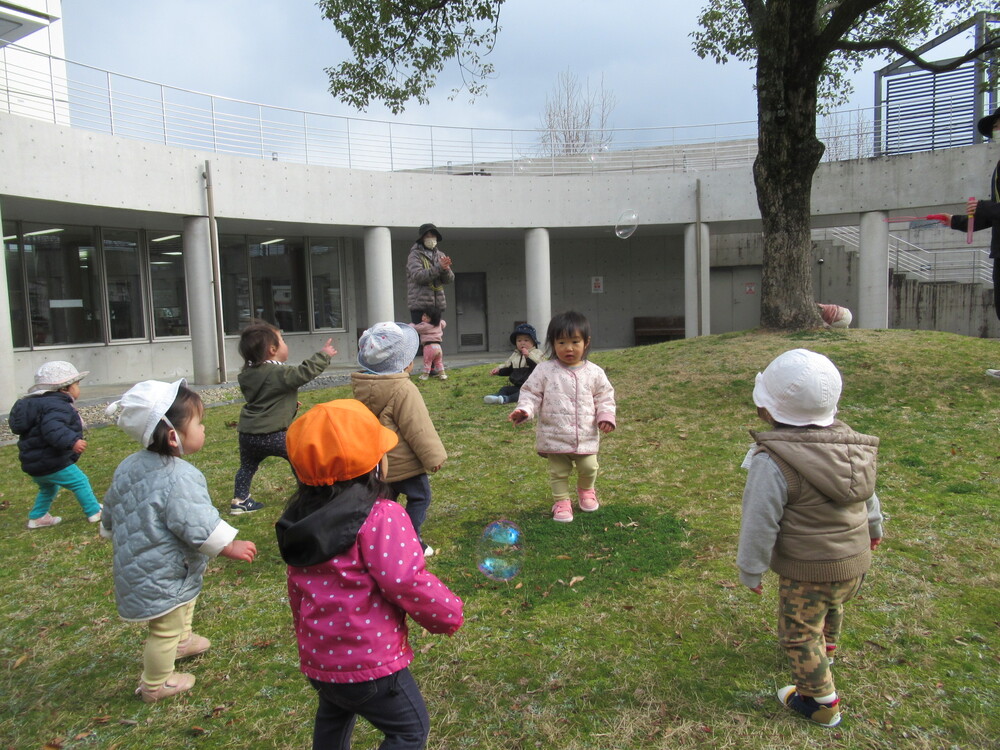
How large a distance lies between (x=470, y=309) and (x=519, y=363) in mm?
14051

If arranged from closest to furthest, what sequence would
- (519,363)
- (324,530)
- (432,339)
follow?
1. (324,530)
2. (519,363)
3. (432,339)

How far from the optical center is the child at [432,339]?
10641mm

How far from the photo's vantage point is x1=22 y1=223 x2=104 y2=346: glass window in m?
14.5

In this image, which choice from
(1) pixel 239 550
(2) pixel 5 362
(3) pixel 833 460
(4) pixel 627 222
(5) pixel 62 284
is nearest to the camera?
(3) pixel 833 460

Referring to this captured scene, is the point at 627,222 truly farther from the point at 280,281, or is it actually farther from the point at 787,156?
the point at 280,281

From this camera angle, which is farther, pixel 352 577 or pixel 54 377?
pixel 54 377

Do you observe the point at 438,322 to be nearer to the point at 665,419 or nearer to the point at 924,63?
the point at 665,419

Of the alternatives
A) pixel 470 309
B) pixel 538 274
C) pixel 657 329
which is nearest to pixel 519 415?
pixel 538 274

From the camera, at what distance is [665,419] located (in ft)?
25.8

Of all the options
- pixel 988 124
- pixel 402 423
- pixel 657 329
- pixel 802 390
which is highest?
pixel 988 124

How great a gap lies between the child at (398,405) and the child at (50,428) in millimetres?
2451

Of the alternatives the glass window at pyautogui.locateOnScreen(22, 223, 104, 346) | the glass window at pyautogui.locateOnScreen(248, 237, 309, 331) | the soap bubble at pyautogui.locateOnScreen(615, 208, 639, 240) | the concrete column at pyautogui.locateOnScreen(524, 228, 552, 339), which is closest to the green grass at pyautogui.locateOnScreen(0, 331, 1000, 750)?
the soap bubble at pyautogui.locateOnScreen(615, 208, 639, 240)

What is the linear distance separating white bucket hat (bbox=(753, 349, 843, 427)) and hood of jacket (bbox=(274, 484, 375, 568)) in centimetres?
148

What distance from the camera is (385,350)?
13.5ft
